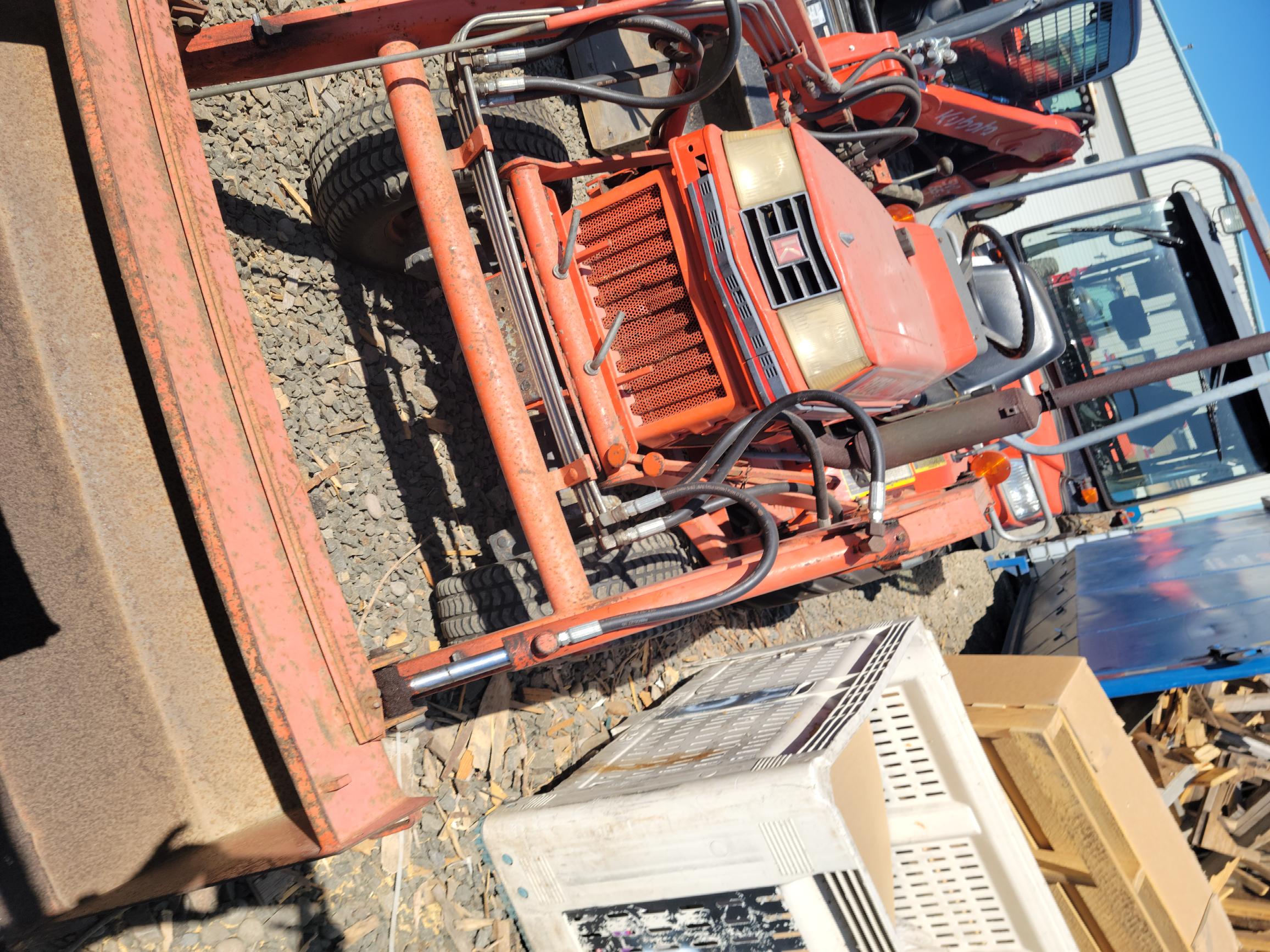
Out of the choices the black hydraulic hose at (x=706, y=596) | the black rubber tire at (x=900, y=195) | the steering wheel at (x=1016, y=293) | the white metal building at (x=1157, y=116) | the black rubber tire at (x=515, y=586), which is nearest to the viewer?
the black hydraulic hose at (x=706, y=596)

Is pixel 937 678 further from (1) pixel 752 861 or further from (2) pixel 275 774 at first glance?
(2) pixel 275 774

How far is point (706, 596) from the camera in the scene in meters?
2.45

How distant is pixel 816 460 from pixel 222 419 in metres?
1.69

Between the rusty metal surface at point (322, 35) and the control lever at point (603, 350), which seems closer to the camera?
the rusty metal surface at point (322, 35)

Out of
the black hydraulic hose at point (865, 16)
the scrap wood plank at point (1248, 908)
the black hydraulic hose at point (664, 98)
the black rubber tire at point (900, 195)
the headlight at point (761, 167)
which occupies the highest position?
the black hydraulic hose at point (865, 16)

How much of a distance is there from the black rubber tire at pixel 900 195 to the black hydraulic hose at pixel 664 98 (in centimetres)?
257

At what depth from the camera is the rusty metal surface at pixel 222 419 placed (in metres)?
1.73

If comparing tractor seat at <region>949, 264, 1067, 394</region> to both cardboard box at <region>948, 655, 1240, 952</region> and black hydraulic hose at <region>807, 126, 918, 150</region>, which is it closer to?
black hydraulic hose at <region>807, 126, 918, 150</region>

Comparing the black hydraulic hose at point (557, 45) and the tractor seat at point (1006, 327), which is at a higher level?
the black hydraulic hose at point (557, 45)

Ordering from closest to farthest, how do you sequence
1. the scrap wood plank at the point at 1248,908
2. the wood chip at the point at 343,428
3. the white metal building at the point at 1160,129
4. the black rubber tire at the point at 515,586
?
the black rubber tire at the point at 515,586
the wood chip at the point at 343,428
the scrap wood plank at the point at 1248,908
the white metal building at the point at 1160,129

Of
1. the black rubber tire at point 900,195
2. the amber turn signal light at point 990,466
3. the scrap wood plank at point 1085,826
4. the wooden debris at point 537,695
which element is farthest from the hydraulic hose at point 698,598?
the black rubber tire at point 900,195

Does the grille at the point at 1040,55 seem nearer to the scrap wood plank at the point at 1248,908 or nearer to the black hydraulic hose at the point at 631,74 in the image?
the black hydraulic hose at the point at 631,74

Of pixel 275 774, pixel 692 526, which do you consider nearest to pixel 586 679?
pixel 692 526

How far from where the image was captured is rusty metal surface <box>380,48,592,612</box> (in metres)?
2.44
